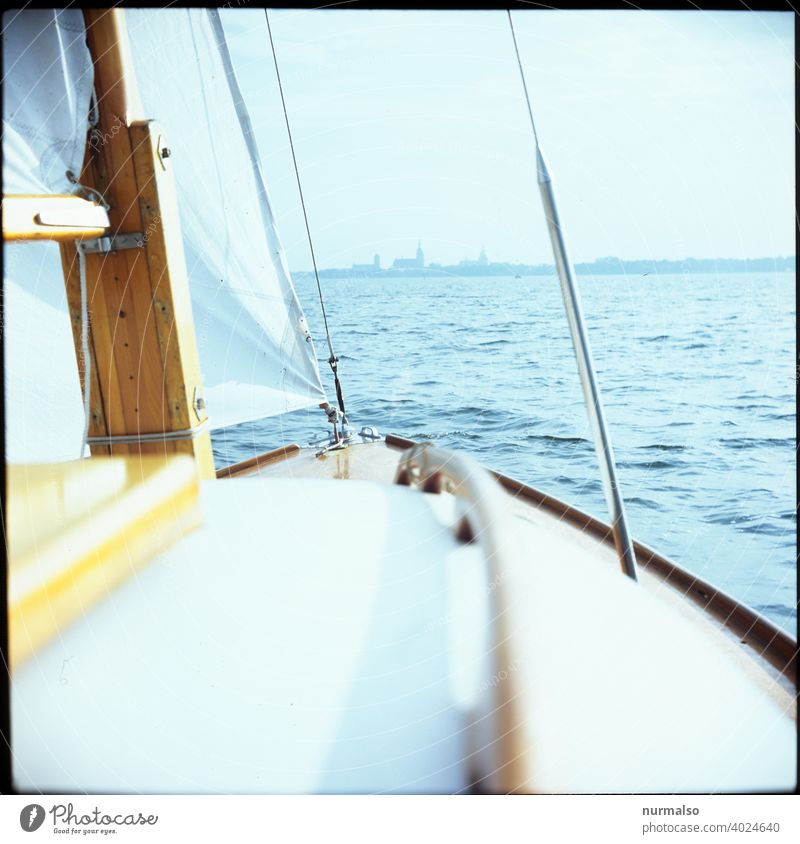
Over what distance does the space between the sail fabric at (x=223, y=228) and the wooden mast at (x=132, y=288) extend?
0.64ft

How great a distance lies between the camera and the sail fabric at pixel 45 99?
30.0 inches

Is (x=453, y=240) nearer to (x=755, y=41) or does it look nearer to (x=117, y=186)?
(x=755, y=41)

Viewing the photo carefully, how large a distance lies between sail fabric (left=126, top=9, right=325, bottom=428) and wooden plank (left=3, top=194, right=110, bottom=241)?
0.90 feet

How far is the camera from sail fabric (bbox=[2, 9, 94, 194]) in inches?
30.0

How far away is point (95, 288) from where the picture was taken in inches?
36.9

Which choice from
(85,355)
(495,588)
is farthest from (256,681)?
(85,355)

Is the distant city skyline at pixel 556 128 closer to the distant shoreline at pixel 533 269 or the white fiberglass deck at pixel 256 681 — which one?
the distant shoreline at pixel 533 269

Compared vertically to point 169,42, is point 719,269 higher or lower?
lower

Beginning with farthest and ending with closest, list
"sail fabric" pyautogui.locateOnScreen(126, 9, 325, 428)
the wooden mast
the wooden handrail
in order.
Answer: "sail fabric" pyautogui.locateOnScreen(126, 9, 325, 428)
the wooden mast
the wooden handrail

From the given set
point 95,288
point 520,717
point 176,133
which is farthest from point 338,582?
point 176,133

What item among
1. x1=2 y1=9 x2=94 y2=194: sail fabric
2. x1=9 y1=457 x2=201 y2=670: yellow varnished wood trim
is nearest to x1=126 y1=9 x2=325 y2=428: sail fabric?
x1=2 y1=9 x2=94 y2=194: sail fabric

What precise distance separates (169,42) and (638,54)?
0.71 meters

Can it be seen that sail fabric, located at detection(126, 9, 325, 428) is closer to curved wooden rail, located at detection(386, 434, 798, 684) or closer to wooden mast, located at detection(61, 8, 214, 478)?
wooden mast, located at detection(61, 8, 214, 478)

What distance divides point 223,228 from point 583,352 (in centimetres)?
79
